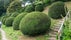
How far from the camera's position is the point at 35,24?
12.5m

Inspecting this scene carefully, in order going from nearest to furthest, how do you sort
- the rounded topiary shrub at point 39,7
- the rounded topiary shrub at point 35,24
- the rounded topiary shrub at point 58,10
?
the rounded topiary shrub at point 35,24
the rounded topiary shrub at point 58,10
the rounded topiary shrub at point 39,7

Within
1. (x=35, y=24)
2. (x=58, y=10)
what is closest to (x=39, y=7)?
(x=58, y=10)

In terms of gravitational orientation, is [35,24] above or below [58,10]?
below

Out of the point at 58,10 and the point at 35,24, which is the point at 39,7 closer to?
the point at 58,10

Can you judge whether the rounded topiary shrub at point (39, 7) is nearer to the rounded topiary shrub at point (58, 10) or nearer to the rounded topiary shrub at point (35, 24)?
the rounded topiary shrub at point (58, 10)

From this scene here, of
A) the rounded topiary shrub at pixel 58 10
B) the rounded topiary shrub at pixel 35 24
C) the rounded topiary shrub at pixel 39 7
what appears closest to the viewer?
the rounded topiary shrub at pixel 35 24

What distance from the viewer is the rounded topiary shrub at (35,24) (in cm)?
1255

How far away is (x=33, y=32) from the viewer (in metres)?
12.7

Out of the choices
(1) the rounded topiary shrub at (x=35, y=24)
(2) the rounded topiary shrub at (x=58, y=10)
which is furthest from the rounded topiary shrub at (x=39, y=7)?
(1) the rounded topiary shrub at (x=35, y=24)

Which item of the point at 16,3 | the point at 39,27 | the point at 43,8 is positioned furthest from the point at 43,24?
the point at 16,3

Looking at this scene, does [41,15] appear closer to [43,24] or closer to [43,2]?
[43,24]

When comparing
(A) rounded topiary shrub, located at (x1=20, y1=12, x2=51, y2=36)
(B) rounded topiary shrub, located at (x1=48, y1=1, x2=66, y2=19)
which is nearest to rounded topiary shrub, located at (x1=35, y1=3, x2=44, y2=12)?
(B) rounded topiary shrub, located at (x1=48, y1=1, x2=66, y2=19)

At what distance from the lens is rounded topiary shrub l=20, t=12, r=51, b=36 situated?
12555mm

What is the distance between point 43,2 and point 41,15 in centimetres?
1004
